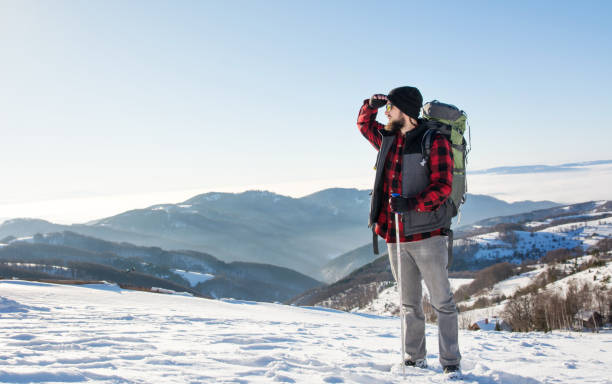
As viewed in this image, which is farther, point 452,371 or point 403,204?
point 452,371

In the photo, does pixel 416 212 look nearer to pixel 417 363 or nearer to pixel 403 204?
pixel 403 204

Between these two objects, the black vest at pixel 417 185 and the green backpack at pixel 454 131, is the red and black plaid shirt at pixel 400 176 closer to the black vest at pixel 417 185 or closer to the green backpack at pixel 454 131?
the black vest at pixel 417 185

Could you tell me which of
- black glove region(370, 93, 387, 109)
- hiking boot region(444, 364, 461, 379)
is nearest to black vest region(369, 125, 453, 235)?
black glove region(370, 93, 387, 109)

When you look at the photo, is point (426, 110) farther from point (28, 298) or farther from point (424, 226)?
point (28, 298)

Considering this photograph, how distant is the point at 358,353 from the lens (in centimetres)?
590

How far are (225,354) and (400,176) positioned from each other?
304 centimetres

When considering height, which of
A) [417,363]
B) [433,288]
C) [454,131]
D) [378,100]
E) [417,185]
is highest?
[378,100]

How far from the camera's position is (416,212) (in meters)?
4.75

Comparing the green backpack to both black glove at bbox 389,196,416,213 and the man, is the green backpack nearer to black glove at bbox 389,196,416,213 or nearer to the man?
the man

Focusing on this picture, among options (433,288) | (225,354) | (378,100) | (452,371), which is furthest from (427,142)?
(225,354)

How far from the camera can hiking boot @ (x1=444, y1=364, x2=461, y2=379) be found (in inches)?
179

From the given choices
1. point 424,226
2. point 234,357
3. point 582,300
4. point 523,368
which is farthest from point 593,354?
point 582,300

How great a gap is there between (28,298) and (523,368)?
10541mm

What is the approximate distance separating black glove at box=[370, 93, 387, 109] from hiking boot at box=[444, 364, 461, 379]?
3260 mm
